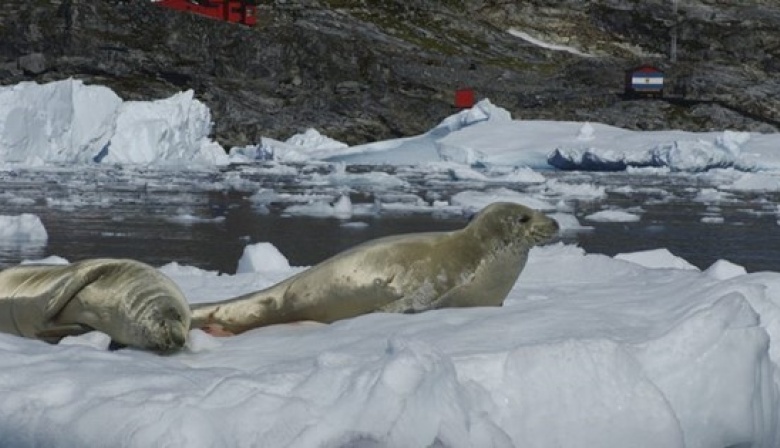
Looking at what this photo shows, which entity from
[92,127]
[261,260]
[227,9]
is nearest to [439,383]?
[261,260]

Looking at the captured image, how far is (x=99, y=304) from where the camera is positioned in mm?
4422

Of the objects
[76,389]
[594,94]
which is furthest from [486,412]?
[594,94]

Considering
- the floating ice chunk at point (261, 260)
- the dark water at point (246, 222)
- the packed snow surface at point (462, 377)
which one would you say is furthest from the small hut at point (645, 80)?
the packed snow surface at point (462, 377)

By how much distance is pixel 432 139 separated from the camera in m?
33.5

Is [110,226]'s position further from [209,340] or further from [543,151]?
[543,151]

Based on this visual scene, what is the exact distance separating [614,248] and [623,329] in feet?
33.3

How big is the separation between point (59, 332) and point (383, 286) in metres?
1.37

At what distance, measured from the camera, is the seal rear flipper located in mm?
4500

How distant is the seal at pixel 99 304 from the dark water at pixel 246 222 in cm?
716

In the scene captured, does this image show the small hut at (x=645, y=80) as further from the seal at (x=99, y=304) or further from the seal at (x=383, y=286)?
the seal at (x=99, y=304)

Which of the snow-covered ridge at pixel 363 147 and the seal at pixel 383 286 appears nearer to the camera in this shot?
the seal at pixel 383 286

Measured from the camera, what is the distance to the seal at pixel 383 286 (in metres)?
4.91

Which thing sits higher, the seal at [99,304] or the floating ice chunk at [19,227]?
the seal at [99,304]

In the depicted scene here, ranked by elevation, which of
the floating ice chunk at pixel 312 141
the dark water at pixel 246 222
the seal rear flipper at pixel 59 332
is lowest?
the floating ice chunk at pixel 312 141
